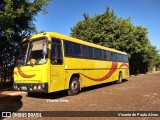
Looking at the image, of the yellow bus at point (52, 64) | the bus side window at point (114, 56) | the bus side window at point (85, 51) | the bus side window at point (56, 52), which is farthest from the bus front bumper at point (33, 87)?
the bus side window at point (114, 56)

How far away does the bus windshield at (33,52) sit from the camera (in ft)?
33.4

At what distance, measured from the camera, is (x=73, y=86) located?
40.1ft

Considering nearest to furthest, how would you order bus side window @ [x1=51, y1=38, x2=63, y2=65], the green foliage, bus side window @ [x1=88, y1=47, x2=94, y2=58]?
bus side window @ [x1=51, y1=38, x2=63, y2=65]
bus side window @ [x1=88, y1=47, x2=94, y2=58]
the green foliage

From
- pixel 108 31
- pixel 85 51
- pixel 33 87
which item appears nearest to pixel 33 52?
pixel 33 87

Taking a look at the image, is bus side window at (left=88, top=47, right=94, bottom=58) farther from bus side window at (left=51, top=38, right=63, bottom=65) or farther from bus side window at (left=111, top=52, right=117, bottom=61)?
bus side window at (left=111, top=52, right=117, bottom=61)

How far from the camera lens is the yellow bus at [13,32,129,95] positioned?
1009 centimetres

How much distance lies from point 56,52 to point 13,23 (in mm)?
4007

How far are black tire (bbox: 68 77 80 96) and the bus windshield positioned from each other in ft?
8.75

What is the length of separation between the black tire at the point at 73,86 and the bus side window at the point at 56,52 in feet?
5.50

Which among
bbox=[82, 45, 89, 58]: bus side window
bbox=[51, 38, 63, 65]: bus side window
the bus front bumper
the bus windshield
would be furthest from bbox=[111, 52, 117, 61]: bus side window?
the bus front bumper

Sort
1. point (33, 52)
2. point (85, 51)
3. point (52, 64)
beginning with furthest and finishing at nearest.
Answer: point (85, 51)
point (33, 52)
point (52, 64)

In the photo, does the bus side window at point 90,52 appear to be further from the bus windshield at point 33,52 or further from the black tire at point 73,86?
the bus windshield at point 33,52

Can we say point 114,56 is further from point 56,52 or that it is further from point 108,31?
point 108,31

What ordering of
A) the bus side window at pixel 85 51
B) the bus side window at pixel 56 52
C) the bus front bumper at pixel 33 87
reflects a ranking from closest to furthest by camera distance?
the bus front bumper at pixel 33 87 → the bus side window at pixel 56 52 → the bus side window at pixel 85 51
